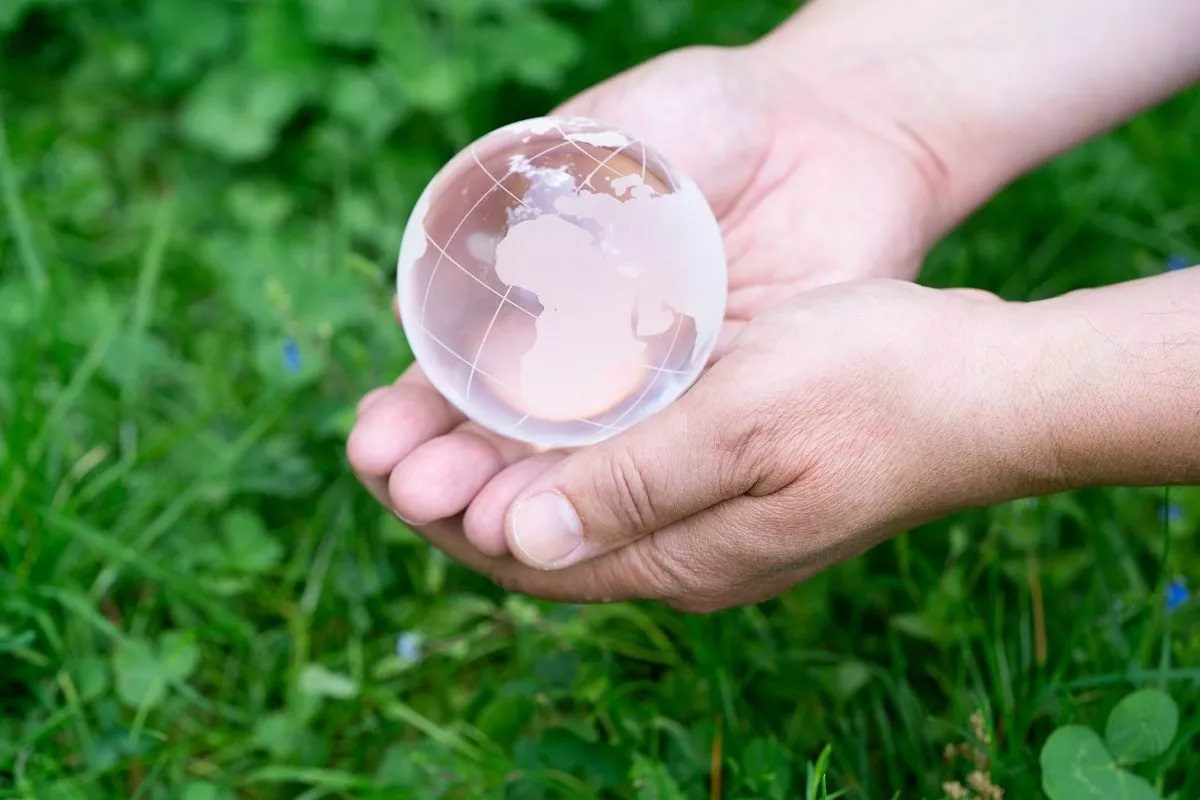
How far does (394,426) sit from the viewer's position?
248 centimetres

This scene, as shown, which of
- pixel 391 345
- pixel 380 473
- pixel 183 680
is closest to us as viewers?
pixel 380 473

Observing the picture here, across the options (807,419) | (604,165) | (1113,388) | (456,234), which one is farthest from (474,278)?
(1113,388)

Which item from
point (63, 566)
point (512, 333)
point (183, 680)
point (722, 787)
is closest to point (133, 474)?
point (63, 566)

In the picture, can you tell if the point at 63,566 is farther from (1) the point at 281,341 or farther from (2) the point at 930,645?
(2) the point at 930,645

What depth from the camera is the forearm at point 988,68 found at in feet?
9.70

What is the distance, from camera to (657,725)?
8.58ft

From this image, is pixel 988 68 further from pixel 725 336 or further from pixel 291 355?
pixel 291 355

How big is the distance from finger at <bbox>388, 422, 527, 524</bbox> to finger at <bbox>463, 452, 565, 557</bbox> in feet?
0.12

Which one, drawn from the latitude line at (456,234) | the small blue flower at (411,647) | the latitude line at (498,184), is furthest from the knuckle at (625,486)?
the small blue flower at (411,647)

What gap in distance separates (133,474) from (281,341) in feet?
1.70

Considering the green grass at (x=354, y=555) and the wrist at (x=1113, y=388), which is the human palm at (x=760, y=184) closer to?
the green grass at (x=354, y=555)

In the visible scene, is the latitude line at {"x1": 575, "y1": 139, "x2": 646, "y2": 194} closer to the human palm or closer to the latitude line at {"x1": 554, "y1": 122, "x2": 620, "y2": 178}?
the latitude line at {"x1": 554, "y1": 122, "x2": 620, "y2": 178}

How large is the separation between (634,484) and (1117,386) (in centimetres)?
90

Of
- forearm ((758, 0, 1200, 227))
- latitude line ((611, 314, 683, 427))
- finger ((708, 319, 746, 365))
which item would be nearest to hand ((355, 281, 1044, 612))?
latitude line ((611, 314, 683, 427))
